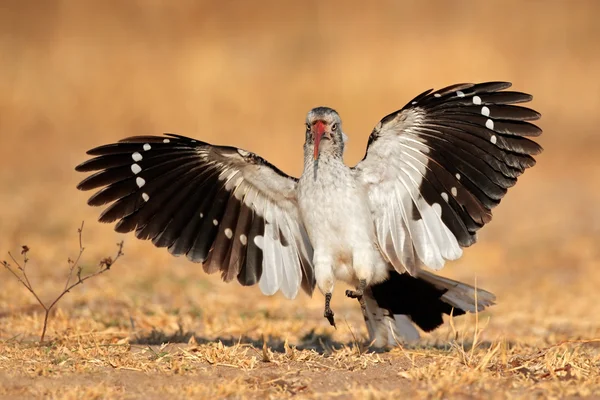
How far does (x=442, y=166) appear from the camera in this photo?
553 centimetres

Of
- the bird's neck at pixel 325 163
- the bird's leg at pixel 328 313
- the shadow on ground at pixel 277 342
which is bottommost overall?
the shadow on ground at pixel 277 342

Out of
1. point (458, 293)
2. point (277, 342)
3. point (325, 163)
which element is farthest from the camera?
point (277, 342)

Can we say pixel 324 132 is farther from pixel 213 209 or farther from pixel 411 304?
pixel 411 304

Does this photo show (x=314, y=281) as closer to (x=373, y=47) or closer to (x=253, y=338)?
(x=253, y=338)

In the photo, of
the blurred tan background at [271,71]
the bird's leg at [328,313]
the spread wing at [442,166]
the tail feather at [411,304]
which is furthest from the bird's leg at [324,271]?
the blurred tan background at [271,71]

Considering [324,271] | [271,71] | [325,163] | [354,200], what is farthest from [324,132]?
[271,71]

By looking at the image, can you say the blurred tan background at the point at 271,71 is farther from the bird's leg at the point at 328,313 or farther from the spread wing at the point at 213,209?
the bird's leg at the point at 328,313

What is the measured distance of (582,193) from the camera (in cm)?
1348

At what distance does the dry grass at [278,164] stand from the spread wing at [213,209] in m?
0.52

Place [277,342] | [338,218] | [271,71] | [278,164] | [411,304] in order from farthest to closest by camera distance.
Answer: [271,71]
[278,164]
[277,342]
[411,304]
[338,218]

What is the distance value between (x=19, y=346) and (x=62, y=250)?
15.2 feet

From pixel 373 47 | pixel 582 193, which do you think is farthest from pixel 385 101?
pixel 582 193

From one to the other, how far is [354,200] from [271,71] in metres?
12.5

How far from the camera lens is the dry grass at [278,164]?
468cm
